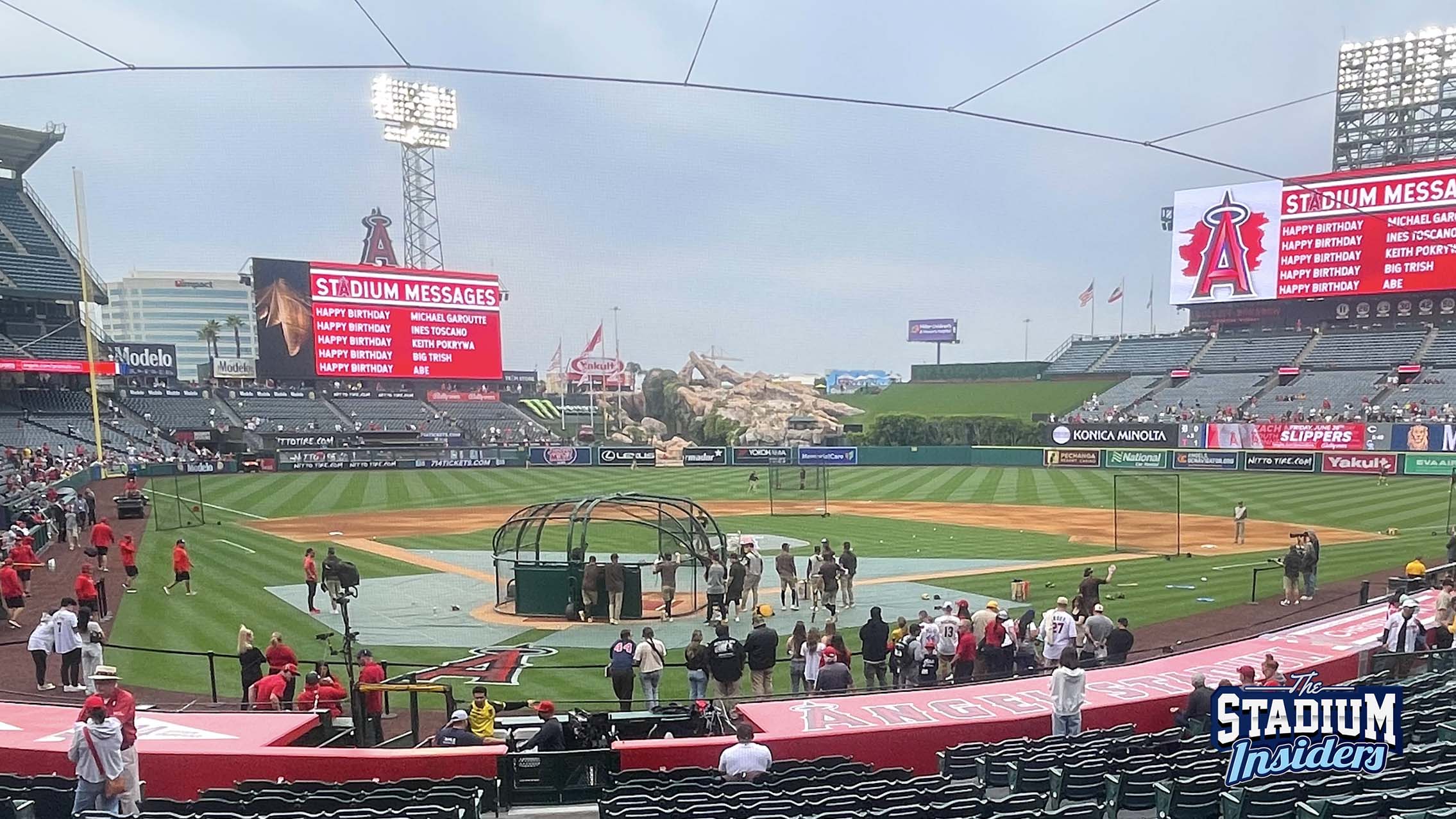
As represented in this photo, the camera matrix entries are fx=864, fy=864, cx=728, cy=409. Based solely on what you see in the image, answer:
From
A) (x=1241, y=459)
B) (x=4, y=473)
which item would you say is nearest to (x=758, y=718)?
(x=4, y=473)

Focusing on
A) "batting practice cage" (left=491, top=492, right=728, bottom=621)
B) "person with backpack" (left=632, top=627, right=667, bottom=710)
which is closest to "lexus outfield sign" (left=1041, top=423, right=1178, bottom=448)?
"batting practice cage" (left=491, top=492, right=728, bottom=621)

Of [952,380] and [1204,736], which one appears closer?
[1204,736]

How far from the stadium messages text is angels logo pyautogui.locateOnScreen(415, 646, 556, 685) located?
57.6 m

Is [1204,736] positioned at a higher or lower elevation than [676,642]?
higher

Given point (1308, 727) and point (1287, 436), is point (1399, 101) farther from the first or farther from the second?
point (1308, 727)

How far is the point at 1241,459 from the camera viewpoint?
4850 cm

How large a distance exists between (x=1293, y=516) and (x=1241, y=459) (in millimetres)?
18616

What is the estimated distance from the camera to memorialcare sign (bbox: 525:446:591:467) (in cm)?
6116

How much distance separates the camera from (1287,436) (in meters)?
48.7

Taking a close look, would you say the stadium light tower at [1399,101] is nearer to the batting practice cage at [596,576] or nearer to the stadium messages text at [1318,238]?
the stadium messages text at [1318,238]

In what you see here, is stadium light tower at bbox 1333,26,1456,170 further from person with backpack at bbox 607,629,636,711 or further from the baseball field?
person with backpack at bbox 607,629,636,711

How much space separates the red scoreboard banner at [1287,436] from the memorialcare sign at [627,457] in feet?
117

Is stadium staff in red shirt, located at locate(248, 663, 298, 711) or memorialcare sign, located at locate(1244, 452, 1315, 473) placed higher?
stadium staff in red shirt, located at locate(248, 663, 298, 711)

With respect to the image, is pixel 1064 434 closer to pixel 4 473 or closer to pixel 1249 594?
pixel 1249 594
